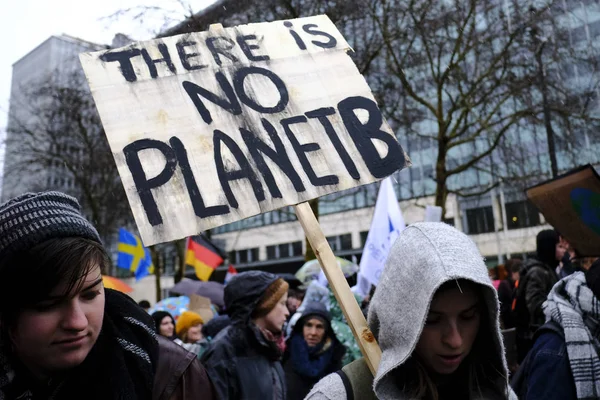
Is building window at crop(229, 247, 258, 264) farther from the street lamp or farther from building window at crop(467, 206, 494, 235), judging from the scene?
the street lamp

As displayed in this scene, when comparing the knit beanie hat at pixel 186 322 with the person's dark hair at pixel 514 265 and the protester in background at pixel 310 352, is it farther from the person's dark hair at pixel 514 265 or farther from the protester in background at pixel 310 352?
the person's dark hair at pixel 514 265

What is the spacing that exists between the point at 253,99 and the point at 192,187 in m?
0.48

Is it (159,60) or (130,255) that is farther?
(130,255)

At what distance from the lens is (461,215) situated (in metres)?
33.7

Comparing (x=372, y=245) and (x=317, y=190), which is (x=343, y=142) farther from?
A: (x=372, y=245)

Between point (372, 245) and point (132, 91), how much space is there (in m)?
4.05

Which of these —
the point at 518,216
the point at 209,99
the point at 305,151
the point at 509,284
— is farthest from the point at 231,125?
the point at 518,216

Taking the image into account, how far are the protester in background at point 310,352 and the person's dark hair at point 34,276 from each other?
3.51 metres

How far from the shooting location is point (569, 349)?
223cm

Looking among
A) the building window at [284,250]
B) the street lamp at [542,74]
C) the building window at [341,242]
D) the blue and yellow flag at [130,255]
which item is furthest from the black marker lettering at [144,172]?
the building window at [284,250]

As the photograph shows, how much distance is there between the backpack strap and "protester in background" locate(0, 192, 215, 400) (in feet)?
1.84

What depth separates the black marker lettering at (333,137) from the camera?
2.13 meters

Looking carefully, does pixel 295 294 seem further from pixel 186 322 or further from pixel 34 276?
pixel 34 276

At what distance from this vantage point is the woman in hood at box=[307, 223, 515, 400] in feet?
5.19
